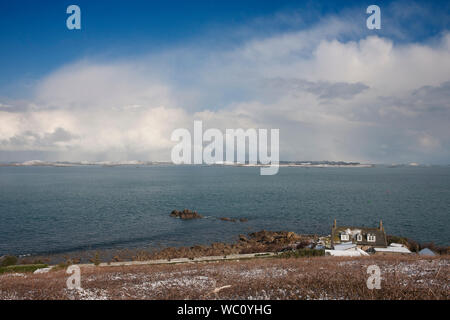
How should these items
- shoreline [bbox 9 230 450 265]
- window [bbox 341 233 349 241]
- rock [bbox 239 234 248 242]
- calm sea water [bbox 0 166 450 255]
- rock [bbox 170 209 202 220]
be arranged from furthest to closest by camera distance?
1. rock [bbox 170 209 202 220]
2. rock [bbox 239 234 248 242]
3. calm sea water [bbox 0 166 450 255]
4. window [bbox 341 233 349 241]
5. shoreline [bbox 9 230 450 265]

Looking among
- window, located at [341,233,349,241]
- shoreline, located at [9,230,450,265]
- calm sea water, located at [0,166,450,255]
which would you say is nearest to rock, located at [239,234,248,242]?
shoreline, located at [9,230,450,265]

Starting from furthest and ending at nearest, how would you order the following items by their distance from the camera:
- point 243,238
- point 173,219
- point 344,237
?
point 173,219, point 243,238, point 344,237

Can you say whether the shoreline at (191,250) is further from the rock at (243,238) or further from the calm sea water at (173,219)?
the calm sea water at (173,219)

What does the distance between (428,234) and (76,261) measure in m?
60.0

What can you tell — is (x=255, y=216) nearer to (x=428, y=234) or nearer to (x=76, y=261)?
(x=428, y=234)

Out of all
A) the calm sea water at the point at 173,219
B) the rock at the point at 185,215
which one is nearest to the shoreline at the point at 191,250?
the calm sea water at the point at 173,219

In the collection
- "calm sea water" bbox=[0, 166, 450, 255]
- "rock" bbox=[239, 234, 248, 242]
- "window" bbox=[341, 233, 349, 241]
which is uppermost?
"window" bbox=[341, 233, 349, 241]

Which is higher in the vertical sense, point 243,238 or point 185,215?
point 185,215

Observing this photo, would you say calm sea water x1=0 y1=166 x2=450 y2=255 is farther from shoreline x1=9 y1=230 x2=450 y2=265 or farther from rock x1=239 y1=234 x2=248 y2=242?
shoreline x1=9 y1=230 x2=450 y2=265

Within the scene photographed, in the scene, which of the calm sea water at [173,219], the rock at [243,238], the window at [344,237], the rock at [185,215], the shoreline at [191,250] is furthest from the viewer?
the rock at [185,215]

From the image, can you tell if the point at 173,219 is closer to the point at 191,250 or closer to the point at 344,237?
the point at 191,250

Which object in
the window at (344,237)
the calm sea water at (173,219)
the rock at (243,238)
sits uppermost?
the window at (344,237)

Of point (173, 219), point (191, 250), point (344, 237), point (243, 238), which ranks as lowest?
point (243, 238)

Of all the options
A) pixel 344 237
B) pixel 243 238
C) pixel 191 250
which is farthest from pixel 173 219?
pixel 344 237
